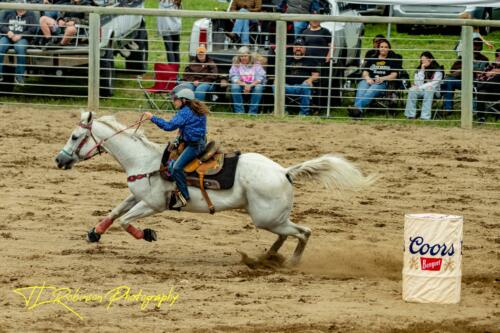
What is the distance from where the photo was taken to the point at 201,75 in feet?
66.5

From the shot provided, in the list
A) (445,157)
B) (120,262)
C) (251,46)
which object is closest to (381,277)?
(120,262)

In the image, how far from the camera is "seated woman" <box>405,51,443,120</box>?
19.8 meters

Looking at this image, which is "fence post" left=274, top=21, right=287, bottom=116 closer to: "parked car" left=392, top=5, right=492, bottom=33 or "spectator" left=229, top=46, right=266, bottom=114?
"spectator" left=229, top=46, right=266, bottom=114

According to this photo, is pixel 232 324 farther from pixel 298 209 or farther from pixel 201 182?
pixel 298 209

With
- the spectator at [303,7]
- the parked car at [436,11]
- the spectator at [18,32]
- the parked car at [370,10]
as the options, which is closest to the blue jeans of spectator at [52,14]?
the spectator at [18,32]

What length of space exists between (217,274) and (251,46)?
32.1 ft

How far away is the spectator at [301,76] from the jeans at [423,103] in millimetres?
1636

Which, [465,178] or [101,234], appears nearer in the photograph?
[101,234]

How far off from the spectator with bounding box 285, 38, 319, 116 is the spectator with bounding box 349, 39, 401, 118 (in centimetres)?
79

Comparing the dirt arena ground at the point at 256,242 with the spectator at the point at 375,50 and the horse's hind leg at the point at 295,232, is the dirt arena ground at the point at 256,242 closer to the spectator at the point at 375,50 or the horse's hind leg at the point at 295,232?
the horse's hind leg at the point at 295,232

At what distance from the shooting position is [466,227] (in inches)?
549

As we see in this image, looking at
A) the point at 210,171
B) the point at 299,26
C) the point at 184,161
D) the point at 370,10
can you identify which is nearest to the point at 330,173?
the point at 210,171

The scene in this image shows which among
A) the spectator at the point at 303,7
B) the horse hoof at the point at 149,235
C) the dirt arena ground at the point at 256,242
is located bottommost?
the dirt arena ground at the point at 256,242

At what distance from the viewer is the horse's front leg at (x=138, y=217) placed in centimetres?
1219
